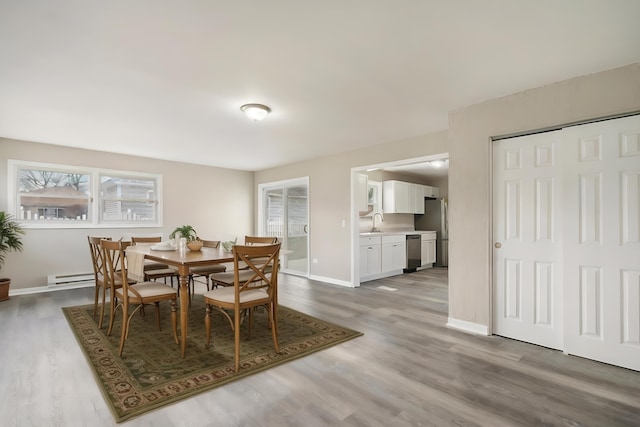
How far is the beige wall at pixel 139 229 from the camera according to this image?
16.0 ft

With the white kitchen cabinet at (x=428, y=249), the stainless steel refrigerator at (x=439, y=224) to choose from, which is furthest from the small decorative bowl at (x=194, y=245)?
the stainless steel refrigerator at (x=439, y=224)

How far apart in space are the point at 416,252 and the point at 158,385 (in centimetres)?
594

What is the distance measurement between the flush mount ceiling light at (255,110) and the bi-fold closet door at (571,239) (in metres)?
2.55

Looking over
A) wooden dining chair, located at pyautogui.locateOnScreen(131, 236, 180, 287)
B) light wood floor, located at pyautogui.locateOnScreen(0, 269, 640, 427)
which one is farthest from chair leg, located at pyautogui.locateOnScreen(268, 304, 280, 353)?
wooden dining chair, located at pyautogui.locateOnScreen(131, 236, 180, 287)

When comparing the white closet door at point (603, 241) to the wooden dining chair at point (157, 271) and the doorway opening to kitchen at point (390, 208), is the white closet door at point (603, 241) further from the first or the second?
the wooden dining chair at point (157, 271)

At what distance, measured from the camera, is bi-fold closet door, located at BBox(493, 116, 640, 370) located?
2486mm

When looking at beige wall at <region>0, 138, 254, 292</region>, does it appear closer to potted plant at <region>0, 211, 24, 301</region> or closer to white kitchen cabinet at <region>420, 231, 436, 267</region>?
potted plant at <region>0, 211, 24, 301</region>

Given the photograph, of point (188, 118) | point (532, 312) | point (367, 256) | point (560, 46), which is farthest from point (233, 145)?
point (532, 312)

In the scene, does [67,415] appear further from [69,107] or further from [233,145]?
[233,145]

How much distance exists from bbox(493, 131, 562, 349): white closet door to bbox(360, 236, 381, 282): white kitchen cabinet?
2754 mm

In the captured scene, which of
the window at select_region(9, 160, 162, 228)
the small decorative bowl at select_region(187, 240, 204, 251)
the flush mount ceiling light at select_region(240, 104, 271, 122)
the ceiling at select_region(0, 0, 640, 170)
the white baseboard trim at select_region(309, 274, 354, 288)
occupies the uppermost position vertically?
the ceiling at select_region(0, 0, 640, 170)

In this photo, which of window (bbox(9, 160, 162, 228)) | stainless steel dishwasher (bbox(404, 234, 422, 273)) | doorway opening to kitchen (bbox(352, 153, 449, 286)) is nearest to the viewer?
window (bbox(9, 160, 162, 228))

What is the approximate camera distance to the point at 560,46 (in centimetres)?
224

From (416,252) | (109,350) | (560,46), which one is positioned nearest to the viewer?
(560,46)
